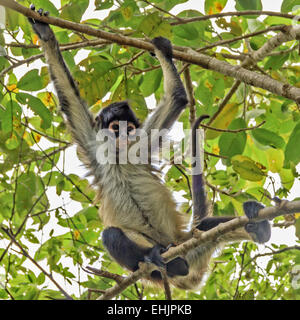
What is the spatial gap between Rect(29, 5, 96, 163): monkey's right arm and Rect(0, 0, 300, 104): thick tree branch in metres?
0.41

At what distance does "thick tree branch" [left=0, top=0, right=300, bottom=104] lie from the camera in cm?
332

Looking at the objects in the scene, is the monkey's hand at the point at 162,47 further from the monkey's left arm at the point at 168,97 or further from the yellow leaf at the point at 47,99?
the yellow leaf at the point at 47,99

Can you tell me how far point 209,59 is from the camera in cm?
389

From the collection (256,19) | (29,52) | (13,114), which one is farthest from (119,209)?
(256,19)

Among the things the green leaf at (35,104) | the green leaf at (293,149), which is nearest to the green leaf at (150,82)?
the green leaf at (35,104)

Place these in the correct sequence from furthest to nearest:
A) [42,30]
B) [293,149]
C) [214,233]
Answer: [42,30], [293,149], [214,233]

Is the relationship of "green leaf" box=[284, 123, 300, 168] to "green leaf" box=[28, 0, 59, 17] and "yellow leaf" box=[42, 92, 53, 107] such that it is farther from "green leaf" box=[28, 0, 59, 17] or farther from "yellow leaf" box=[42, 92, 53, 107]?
"yellow leaf" box=[42, 92, 53, 107]

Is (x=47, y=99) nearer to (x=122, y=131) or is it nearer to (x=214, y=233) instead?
(x=122, y=131)

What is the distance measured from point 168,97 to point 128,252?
4.90 feet

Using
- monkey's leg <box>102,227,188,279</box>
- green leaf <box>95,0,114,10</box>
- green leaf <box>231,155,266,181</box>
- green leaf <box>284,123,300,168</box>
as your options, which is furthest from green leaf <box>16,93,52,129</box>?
green leaf <box>284,123,300,168</box>

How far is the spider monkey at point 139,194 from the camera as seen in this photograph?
429 cm

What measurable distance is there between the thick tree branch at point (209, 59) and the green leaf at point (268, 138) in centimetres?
49

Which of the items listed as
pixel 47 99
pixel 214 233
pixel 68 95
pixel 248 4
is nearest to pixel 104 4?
pixel 68 95
